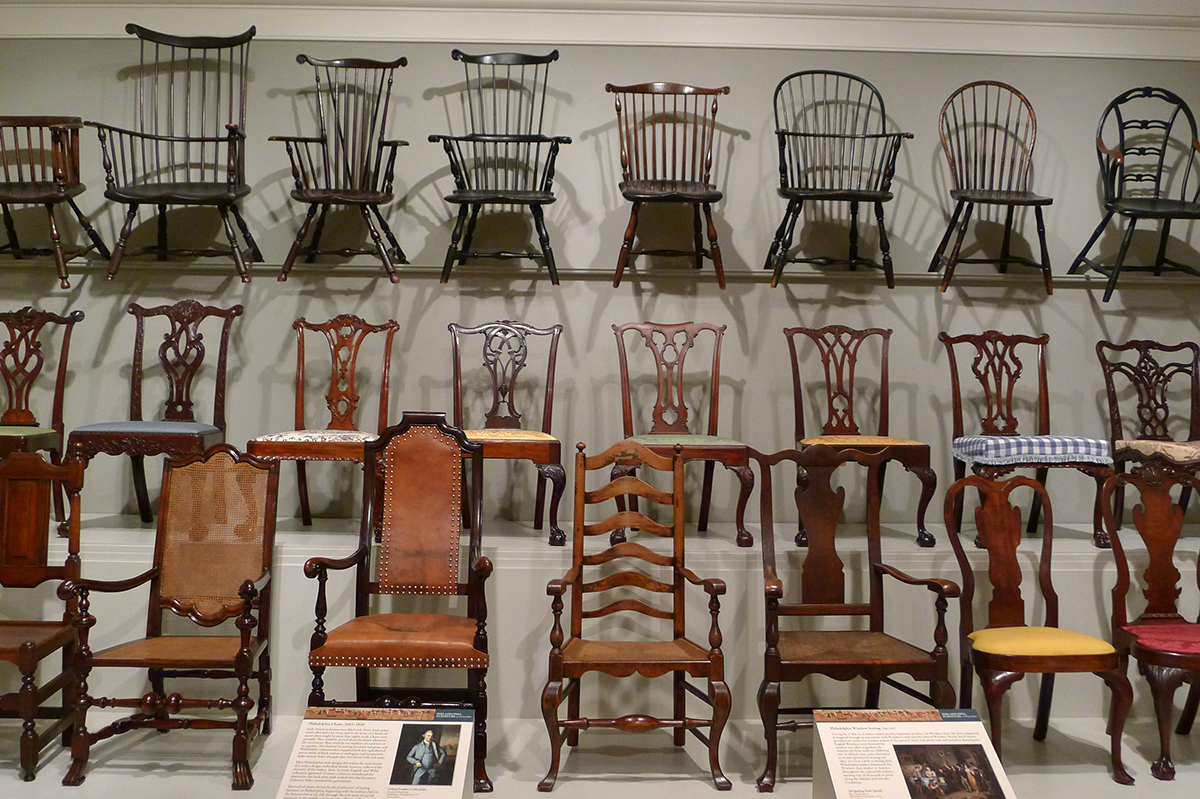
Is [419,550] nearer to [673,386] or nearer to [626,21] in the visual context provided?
[673,386]

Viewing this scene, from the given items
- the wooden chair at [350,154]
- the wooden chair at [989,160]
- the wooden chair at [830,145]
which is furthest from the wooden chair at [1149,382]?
the wooden chair at [350,154]

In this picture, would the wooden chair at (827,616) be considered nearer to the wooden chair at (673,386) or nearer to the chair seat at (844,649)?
A: the chair seat at (844,649)

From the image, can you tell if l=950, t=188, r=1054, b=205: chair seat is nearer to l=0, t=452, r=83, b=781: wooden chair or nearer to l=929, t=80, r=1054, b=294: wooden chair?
l=929, t=80, r=1054, b=294: wooden chair

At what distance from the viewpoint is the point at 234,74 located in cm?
510

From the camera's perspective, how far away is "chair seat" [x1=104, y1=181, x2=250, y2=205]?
4488 millimetres

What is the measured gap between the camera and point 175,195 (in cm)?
449

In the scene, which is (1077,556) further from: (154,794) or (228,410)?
(228,410)

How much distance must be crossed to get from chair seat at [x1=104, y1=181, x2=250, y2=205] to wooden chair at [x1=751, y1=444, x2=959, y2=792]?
2.91 metres

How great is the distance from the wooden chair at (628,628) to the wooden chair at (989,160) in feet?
7.61

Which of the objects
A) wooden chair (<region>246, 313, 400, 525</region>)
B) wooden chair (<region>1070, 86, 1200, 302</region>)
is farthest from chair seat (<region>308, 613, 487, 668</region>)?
wooden chair (<region>1070, 86, 1200, 302</region>)

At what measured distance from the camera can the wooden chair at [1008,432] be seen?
13.8ft

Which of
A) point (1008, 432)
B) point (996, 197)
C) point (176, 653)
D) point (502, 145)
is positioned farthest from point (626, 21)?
point (176, 653)

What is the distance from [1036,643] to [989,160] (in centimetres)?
313

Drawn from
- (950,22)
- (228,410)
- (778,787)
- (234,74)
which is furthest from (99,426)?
(950,22)
